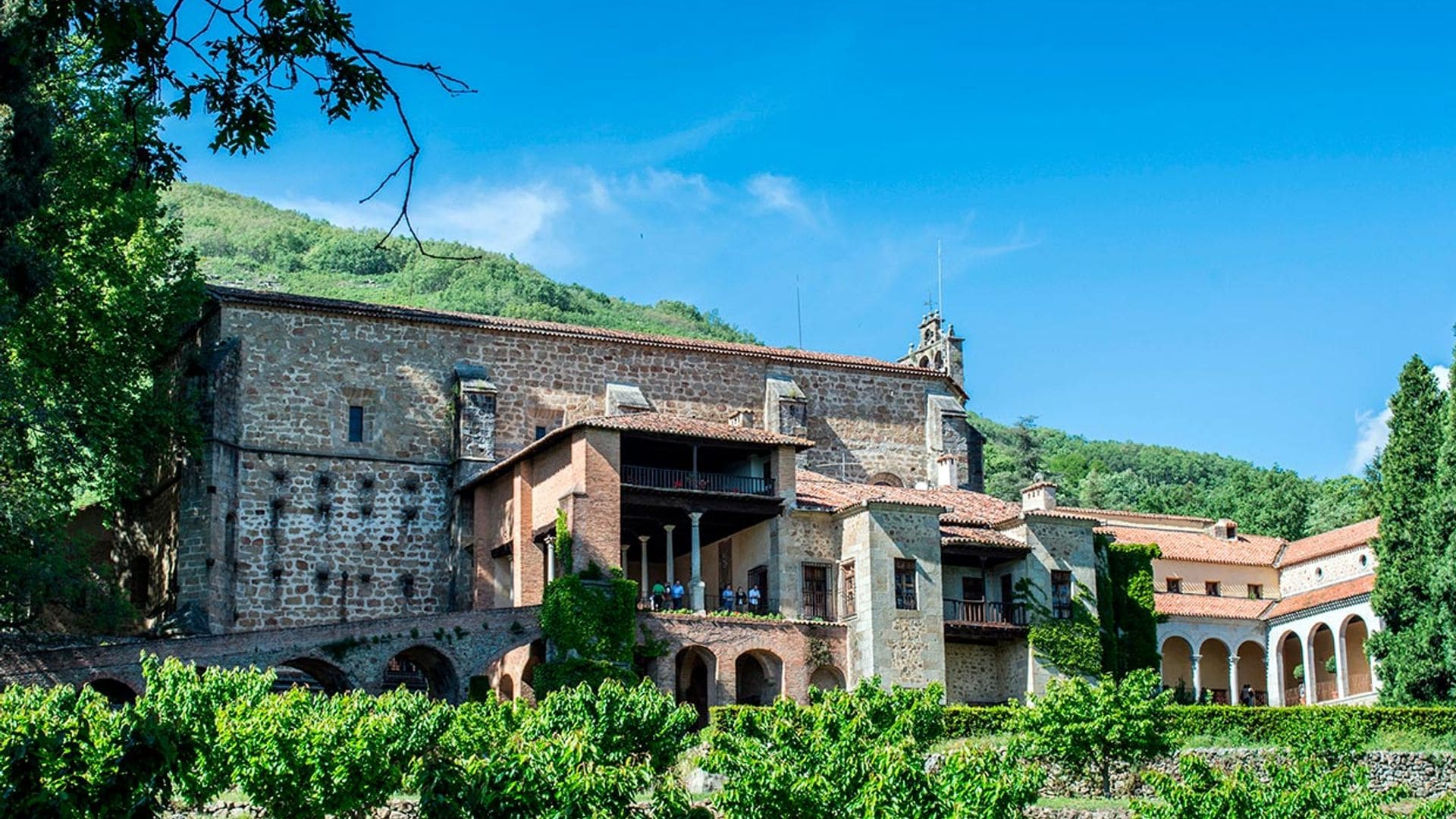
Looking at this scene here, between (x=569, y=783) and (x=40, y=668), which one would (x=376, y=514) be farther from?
(x=569, y=783)

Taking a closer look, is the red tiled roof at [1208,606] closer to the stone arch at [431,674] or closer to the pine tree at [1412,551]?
the pine tree at [1412,551]

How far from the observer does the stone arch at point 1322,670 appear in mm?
55938

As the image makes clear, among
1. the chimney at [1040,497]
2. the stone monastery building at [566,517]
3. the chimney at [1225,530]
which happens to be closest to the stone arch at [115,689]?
the stone monastery building at [566,517]

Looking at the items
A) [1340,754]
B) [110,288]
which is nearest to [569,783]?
[1340,754]

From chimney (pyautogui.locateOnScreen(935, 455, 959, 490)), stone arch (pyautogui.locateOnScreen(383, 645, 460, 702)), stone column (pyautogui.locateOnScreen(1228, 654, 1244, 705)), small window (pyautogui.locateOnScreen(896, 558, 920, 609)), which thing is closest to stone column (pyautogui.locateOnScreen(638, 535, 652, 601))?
stone arch (pyautogui.locateOnScreen(383, 645, 460, 702))

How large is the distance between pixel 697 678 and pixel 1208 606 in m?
20.9

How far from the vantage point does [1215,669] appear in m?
59.7

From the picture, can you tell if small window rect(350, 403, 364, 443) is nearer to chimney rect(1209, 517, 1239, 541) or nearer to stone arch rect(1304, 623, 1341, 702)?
stone arch rect(1304, 623, 1341, 702)

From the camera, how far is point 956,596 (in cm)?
4722

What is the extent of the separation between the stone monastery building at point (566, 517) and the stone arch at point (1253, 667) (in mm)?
3732

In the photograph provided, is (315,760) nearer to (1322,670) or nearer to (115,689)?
(115,689)

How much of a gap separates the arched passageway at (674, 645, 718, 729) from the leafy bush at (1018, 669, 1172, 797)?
9.73m

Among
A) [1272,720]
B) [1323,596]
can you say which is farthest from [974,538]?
[1323,596]

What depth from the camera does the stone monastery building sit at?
4316cm
